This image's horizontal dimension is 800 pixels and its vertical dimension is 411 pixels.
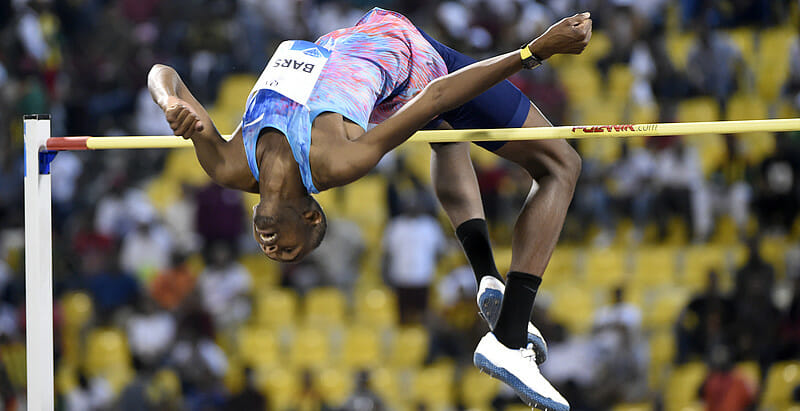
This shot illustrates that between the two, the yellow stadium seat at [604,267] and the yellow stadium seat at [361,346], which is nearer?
the yellow stadium seat at [361,346]

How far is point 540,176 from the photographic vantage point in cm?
396

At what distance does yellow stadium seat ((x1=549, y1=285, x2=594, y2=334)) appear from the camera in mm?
7352

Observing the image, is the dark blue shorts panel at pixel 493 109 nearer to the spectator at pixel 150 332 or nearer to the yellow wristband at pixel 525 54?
the yellow wristband at pixel 525 54

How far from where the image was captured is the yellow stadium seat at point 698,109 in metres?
8.64

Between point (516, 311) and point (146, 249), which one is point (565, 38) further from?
point (146, 249)

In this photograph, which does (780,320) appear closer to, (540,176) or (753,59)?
(753,59)

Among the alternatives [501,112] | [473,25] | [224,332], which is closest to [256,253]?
[224,332]

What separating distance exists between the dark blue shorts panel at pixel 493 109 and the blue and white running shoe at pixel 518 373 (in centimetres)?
80

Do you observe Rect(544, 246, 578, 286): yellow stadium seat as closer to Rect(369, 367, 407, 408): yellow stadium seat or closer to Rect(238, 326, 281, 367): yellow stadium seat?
Rect(369, 367, 407, 408): yellow stadium seat

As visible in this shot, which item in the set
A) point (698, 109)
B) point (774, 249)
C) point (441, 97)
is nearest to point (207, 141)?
point (441, 97)

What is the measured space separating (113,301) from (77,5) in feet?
10.6

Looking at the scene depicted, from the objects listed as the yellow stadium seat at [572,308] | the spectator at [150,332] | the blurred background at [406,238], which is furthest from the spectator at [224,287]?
the yellow stadium seat at [572,308]

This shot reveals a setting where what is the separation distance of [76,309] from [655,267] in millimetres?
4500

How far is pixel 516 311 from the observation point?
384cm
